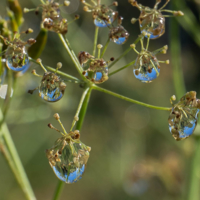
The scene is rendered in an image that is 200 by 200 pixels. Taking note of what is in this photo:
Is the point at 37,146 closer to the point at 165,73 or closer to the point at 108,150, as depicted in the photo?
the point at 108,150

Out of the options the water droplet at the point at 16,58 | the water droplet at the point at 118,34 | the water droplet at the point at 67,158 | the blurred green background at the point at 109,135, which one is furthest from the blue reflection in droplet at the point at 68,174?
the blurred green background at the point at 109,135

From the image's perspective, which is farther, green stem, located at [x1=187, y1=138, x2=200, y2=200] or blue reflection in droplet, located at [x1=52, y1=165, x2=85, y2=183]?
green stem, located at [x1=187, y1=138, x2=200, y2=200]

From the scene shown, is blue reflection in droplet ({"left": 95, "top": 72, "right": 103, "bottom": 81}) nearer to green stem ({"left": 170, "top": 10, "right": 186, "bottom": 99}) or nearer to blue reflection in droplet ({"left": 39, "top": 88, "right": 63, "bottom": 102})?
blue reflection in droplet ({"left": 39, "top": 88, "right": 63, "bottom": 102})

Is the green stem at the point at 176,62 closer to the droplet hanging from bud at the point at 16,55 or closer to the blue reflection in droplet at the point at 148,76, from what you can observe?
the blue reflection in droplet at the point at 148,76

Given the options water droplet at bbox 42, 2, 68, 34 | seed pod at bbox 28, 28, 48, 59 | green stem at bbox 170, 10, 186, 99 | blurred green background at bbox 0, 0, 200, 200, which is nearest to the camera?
water droplet at bbox 42, 2, 68, 34

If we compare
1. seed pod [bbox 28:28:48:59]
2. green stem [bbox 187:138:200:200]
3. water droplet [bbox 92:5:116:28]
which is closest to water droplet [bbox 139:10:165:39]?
water droplet [bbox 92:5:116:28]

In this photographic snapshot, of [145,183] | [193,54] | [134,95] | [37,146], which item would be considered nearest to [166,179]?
[145,183]

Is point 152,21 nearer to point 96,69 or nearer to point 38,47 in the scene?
point 96,69

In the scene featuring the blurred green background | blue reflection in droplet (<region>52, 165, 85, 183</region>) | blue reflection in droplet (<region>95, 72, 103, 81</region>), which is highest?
blue reflection in droplet (<region>95, 72, 103, 81</region>)
